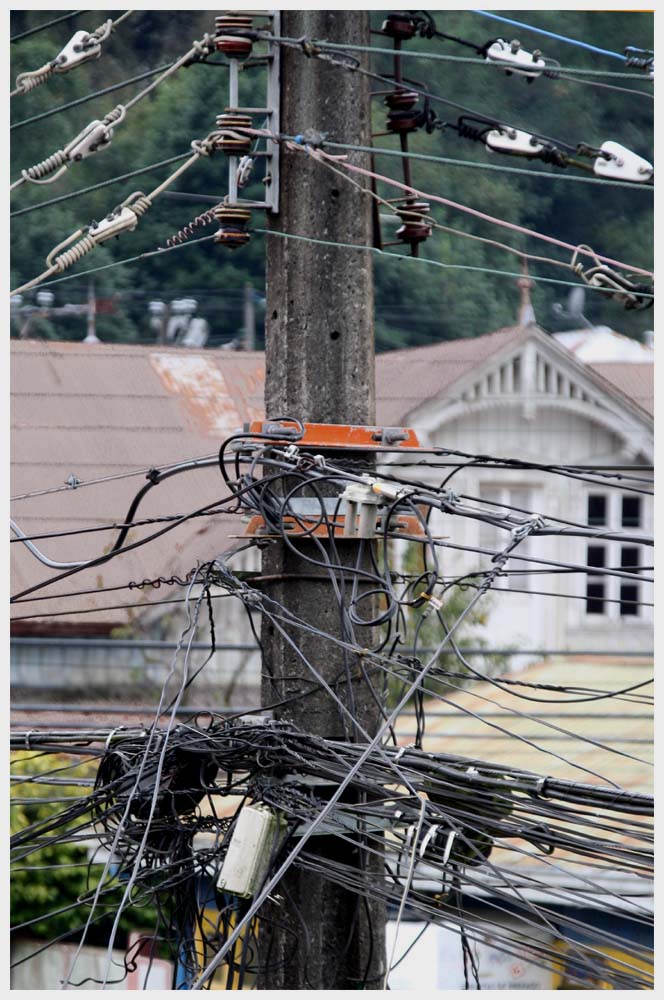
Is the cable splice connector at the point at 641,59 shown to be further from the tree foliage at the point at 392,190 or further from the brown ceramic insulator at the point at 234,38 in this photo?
the tree foliage at the point at 392,190

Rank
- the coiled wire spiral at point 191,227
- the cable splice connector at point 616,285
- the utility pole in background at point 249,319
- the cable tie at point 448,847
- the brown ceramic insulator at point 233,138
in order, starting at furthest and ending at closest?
the utility pole in background at point 249,319
the coiled wire spiral at point 191,227
the brown ceramic insulator at point 233,138
the cable splice connector at point 616,285
the cable tie at point 448,847

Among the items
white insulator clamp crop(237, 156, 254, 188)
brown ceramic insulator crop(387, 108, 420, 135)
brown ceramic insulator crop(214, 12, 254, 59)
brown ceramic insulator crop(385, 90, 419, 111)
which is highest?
brown ceramic insulator crop(214, 12, 254, 59)

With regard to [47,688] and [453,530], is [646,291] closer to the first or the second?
[47,688]

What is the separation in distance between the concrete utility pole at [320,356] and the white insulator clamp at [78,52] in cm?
106

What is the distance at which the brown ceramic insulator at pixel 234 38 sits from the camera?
252 inches

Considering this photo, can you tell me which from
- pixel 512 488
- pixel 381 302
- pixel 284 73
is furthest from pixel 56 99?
pixel 284 73

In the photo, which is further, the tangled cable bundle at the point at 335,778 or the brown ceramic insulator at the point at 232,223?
the brown ceramic insulator at the point at 232,223

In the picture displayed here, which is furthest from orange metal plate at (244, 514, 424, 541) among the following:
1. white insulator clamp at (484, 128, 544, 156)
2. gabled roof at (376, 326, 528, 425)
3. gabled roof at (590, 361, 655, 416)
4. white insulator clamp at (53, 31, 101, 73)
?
gabled roof at (590, 361, 655, 416)

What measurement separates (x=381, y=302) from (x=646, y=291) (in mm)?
22211

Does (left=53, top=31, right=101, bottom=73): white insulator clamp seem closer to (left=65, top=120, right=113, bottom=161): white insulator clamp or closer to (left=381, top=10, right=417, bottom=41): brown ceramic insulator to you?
(left=65, top=120, right=113, bottom=161): white insulator clamp

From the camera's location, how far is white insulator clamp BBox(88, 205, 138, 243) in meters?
6.94

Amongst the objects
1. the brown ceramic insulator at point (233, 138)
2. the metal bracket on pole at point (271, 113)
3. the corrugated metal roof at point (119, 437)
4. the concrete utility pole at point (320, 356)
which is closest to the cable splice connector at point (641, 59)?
the concrete utility pole at point (320, 356)

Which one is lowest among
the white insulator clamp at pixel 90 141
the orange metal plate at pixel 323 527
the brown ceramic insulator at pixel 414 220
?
the orange metal plate at pixel 323 527

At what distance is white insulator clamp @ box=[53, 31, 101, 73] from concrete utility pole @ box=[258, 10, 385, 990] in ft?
3.46
